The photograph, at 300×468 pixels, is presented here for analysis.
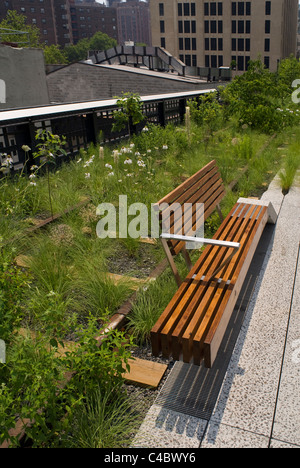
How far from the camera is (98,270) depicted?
4.38 meters

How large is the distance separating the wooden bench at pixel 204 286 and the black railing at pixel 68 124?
3711mm

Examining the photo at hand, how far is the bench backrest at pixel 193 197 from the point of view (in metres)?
3.77

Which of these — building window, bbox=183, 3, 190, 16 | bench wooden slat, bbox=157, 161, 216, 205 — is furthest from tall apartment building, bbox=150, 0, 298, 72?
bench wooden slat, bbox=157, 161, 216, 205

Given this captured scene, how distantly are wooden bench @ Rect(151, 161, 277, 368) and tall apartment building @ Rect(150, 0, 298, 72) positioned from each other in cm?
8082

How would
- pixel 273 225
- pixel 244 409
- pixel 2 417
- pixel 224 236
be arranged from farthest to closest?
pixel 273 225 → pixel 224 236 → pixel 244 409 → pixel 2 417

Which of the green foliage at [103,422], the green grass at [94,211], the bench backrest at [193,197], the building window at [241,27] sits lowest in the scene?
the green foliage at [103,422]

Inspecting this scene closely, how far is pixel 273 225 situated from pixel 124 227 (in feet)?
6.96

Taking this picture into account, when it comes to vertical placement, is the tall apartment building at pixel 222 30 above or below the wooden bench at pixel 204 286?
above

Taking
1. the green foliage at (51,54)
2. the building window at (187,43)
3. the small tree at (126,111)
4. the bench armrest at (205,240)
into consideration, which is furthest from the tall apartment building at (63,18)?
the bench armrest at (205,240)

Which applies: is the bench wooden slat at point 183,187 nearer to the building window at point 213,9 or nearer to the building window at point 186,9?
the building window at point 213,9

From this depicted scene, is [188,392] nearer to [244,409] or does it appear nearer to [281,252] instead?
[244,409]

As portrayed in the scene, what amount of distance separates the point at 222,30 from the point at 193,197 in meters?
87.6

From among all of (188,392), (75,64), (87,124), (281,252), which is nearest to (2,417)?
(188,392)

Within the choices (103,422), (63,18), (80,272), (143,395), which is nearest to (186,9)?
(63,18)
